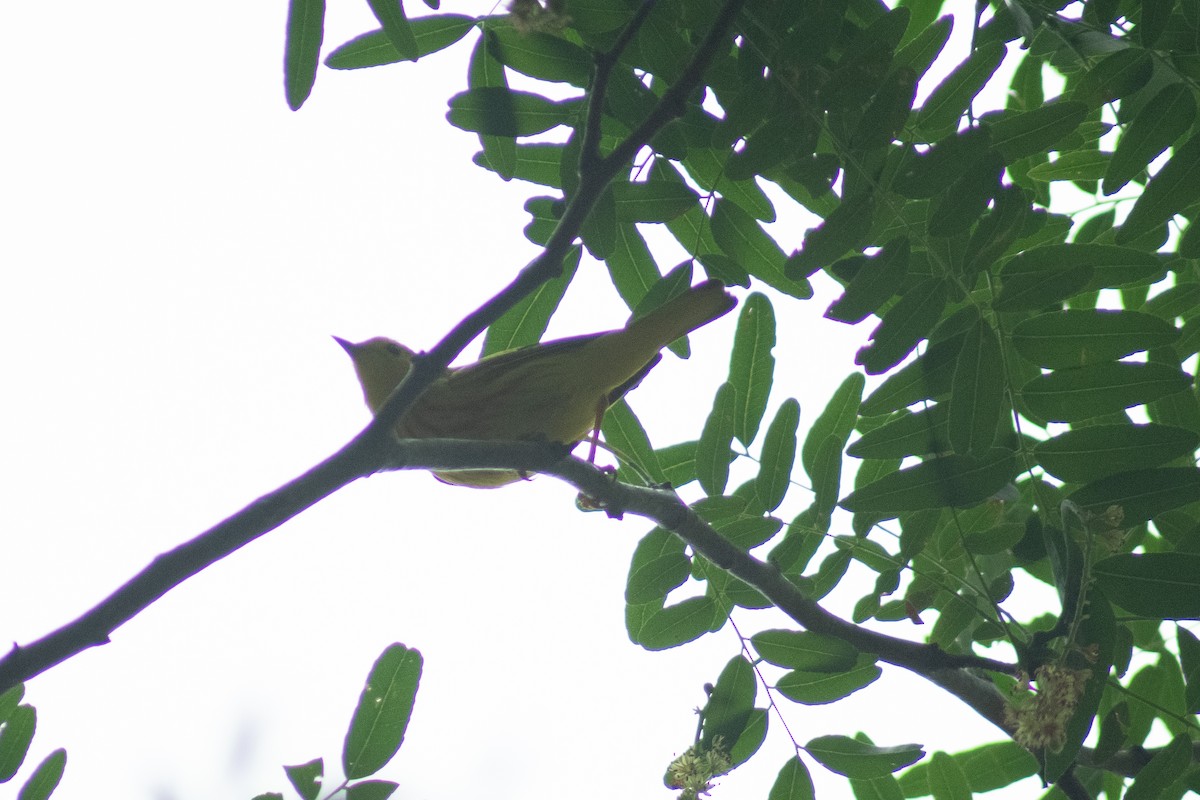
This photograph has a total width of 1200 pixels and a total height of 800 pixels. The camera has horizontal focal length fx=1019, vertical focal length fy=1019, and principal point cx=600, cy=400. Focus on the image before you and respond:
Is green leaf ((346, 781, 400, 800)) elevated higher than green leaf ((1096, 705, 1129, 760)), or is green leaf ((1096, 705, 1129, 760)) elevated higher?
green leaf ((1096, 705, 1129, 760))

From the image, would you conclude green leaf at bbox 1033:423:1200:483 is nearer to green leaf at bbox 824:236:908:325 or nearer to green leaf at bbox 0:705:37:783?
green leaf at bbox 824:236:908:325

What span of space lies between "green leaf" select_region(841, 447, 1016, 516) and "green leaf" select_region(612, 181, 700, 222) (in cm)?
112

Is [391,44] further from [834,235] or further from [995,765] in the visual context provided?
[995,765]

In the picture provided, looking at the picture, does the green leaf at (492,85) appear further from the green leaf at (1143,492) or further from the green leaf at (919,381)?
the green leaf at (1143,492)

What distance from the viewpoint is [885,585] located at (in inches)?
136

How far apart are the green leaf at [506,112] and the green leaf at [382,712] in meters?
1.62

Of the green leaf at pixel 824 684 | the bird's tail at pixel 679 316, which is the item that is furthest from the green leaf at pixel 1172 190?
the green leaf at pixel 824 684

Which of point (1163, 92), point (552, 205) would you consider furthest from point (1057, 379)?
point (552, 205)

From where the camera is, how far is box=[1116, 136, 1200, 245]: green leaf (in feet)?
9.57

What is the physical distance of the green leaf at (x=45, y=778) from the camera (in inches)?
120

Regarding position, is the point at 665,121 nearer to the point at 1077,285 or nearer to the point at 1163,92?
the point at 1077,285

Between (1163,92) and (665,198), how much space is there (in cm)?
151

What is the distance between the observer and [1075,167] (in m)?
3.61

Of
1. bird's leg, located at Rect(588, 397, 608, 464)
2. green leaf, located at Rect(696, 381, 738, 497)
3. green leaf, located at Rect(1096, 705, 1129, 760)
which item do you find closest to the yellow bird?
bird's leg, located at Rect(588, 397, 608, 464)
